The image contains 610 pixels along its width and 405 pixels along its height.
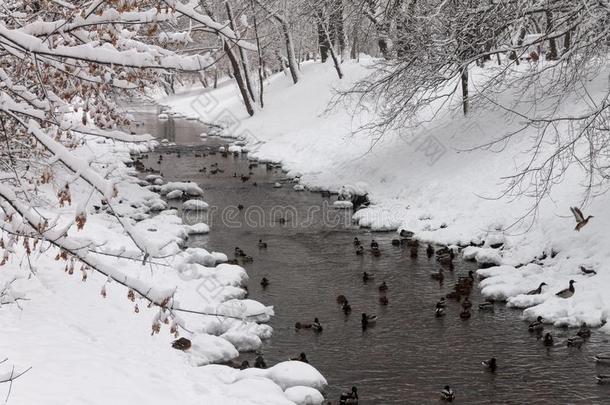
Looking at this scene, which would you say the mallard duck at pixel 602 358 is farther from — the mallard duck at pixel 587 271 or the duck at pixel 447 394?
the mallard duck at pixel 587 271

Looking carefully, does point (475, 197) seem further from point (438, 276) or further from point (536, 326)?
point (536, 326)

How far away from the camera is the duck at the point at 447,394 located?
30.5 ft

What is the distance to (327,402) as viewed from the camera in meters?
9.31

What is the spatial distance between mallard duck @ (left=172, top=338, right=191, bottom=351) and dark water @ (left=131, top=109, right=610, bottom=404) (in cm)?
110

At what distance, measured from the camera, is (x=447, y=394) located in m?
9.29

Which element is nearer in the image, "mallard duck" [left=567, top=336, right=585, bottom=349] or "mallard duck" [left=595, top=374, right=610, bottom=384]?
"mallard duck" [left=595, top=374, right=610, bottom=384]

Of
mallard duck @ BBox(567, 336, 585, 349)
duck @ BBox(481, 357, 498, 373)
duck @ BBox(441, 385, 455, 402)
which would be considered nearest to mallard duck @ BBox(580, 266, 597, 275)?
mallard duck @ BBox(567, 336, 585, 349)

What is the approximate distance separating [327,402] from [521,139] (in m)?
13.2

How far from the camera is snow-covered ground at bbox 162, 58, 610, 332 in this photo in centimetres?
1368

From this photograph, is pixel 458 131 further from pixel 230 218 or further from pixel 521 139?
→ pixel 230 218

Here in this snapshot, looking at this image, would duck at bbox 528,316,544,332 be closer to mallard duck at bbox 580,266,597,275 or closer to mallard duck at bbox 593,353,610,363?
mallard duck at bbox 593,353,610,363

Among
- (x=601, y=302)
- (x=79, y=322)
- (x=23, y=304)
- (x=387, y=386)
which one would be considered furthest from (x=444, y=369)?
(x=23, y=304)

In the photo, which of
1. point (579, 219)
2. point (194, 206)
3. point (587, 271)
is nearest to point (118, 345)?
point (587, 271)

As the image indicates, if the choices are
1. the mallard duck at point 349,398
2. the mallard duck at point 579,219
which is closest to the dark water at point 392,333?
the mallard duck at point 349,398
